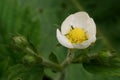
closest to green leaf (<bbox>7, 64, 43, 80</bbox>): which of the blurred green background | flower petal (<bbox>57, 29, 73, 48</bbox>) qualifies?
the blurred green background

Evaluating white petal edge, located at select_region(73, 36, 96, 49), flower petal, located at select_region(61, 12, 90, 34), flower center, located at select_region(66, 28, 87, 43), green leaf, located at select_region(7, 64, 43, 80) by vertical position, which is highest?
flower petal, located at select_region(61, 12, 90, 34)

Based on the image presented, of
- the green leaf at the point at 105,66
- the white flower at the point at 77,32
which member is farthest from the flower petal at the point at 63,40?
the green leaf at the point at 105,66

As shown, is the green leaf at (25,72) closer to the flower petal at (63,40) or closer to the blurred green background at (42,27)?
the blurred green background at (42,27)

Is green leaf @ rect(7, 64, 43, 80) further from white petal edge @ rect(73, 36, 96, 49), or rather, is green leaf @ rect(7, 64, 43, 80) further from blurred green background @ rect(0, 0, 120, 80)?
white petal edge @ rect(73, 36, 96, 49)

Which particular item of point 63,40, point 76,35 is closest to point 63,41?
point 63,40

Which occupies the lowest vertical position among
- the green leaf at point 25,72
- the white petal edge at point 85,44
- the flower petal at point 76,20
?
the green leaf at point 25,72

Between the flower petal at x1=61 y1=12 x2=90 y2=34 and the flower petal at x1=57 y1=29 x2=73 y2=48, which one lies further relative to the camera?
the flower petal at x1=61 y1=12 x2=90 y2=34

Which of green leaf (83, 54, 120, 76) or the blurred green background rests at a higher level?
the blurred green background

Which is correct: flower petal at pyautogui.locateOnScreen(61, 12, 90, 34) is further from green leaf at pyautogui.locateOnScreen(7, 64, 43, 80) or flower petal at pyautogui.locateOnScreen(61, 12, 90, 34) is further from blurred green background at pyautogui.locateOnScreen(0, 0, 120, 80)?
green leaf at pyautogui.locateOnScreen(7, 64, 43, 80)
